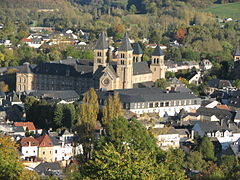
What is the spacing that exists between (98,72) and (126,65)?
1.99 metres

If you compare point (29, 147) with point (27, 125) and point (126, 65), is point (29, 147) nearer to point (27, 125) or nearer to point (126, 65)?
point (27, 125)

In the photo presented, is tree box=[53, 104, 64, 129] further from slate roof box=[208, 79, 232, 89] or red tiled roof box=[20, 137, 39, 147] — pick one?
slate roof box=[208, 79, 232, 89]

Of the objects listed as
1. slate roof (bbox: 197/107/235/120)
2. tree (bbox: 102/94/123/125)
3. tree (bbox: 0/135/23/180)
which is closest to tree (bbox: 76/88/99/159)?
tree (bbox: 102/94/123/125)

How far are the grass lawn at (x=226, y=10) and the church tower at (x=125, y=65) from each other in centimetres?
5843

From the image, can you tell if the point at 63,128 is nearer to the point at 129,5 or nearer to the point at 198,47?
the point at 198,47

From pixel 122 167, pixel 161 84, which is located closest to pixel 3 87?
pixel 161 84

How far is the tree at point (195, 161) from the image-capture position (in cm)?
3788

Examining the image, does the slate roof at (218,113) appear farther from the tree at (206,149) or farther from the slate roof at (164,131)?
the tree at (206,149)

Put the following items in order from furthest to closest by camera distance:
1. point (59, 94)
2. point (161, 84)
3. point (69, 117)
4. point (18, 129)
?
1. point (161, 84)
2. point (59, 94)
3. point (69, 117)
4. point (18, 129)

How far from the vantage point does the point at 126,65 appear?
55.5 meters

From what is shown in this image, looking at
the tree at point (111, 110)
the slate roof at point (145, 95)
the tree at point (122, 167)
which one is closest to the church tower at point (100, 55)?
the slate roof at point (145, 95)

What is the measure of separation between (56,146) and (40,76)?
64.8 feet

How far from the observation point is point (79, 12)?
120 metres

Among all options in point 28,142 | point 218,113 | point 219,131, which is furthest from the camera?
point 218,113
